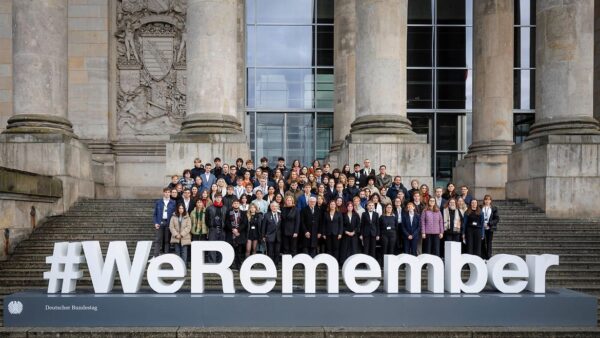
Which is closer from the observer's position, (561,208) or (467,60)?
(561,208)

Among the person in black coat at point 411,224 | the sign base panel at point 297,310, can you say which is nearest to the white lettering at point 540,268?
the sign base panel at point 297,310

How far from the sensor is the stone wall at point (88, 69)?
23.0 m

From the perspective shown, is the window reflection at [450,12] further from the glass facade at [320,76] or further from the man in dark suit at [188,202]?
the man in dark suit at [188,202]

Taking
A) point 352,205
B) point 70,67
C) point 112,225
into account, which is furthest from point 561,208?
point 70,67

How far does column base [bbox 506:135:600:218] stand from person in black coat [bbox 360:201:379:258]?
726cm

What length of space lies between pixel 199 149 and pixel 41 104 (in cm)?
501

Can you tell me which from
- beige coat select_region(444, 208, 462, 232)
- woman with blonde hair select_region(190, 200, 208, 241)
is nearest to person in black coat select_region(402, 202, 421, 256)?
beige coat select_region(444, 208, 462, 232)

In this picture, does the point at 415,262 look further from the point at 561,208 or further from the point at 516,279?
the point at 561,208

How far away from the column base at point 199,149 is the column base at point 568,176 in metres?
9.27

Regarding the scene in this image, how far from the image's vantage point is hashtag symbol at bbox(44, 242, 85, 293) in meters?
9.16

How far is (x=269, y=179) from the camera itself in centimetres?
1457

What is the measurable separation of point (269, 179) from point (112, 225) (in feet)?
14.6

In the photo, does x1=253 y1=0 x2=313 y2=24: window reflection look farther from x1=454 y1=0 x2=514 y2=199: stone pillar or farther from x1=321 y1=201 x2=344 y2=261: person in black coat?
x1=321 y1=201 x2=344 y2=261: person in black coat

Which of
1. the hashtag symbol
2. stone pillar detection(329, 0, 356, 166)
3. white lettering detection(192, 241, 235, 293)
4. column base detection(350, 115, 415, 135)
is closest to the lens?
white lettering detection(192, 241, 235, 293)
